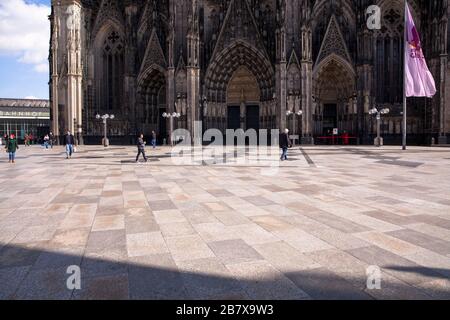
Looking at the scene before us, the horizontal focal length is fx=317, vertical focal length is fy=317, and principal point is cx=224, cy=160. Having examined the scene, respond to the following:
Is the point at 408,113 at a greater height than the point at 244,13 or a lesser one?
lesser

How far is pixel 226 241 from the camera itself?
14.5 ft

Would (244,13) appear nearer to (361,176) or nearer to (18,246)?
(361,176)

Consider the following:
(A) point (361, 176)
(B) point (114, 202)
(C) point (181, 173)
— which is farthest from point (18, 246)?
(A) point (361, 176)

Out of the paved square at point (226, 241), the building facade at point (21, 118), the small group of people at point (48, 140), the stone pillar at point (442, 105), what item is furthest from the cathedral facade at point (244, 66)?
the building facade at point (21, 118)

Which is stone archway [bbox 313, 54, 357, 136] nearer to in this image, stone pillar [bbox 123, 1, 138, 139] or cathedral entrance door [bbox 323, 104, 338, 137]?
cathedral entrance door [bbox 323, 104, 338, 137]

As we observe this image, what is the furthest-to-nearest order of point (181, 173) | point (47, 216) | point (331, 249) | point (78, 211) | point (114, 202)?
point (181, 173) → point (114, 202) → point (78, 211) → point (47, 216) → point (331, 249)

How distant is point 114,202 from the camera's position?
6.92 metres

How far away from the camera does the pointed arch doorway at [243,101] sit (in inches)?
1431

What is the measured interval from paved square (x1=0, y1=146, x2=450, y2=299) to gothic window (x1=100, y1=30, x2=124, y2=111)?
32197mm

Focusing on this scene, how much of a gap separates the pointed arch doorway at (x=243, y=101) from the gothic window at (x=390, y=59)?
43.4 ft

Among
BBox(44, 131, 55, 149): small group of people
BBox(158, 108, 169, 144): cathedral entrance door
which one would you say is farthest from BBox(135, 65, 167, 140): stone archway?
BBox(44, 131, 55, 149): small group of people

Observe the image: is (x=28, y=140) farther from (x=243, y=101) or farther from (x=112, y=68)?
(x=243, y=101)

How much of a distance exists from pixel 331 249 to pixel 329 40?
109 ft

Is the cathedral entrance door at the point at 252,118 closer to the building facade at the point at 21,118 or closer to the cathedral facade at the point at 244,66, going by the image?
the cathedral facade at the point at 244,66
